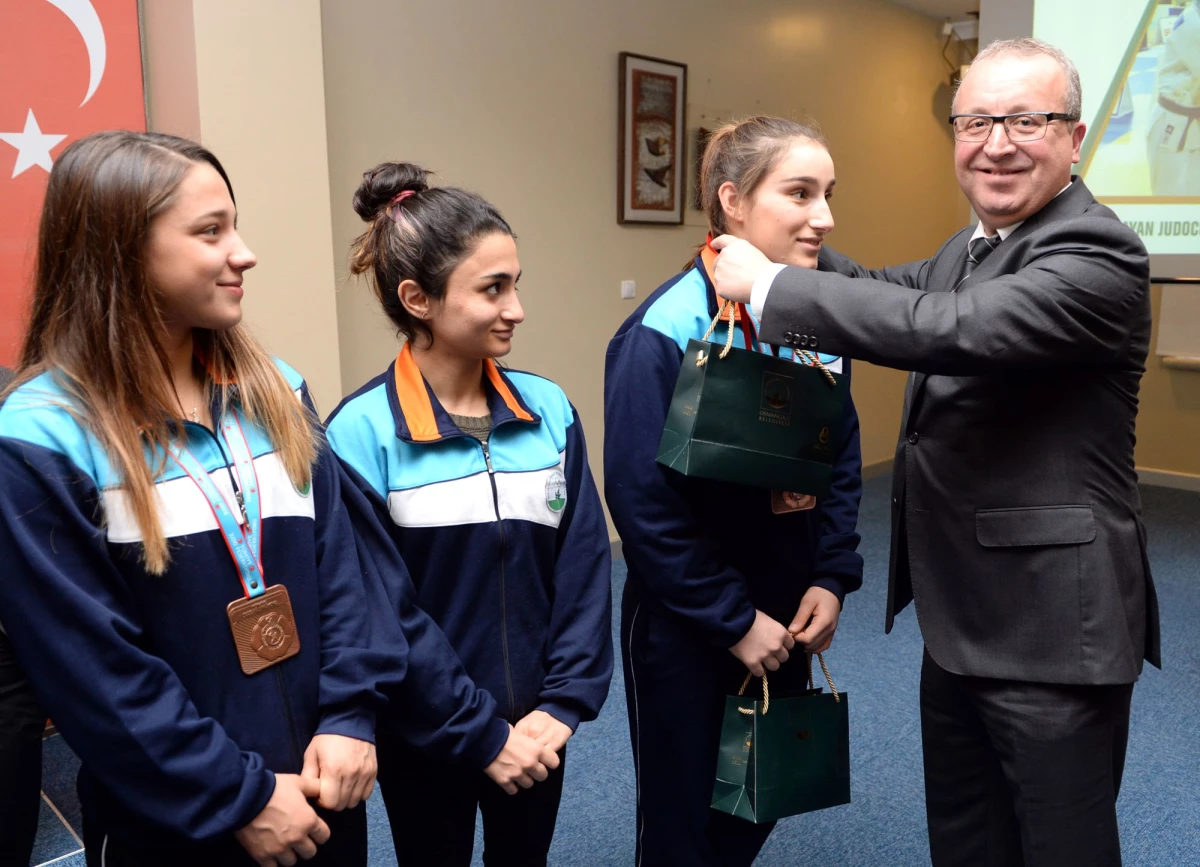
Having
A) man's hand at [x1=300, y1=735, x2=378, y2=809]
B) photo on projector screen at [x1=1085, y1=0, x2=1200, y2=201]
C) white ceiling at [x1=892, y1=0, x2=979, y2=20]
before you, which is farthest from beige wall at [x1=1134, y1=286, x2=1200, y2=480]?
man's hand at [x1=300, y1=735, x2=378, y2=809]

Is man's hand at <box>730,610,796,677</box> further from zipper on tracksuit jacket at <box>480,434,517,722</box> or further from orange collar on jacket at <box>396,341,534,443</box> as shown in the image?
orange collar on jacket at <box>396,341,534,443</box>

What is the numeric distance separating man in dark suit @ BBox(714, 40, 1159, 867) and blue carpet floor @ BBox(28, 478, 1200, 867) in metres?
0.91

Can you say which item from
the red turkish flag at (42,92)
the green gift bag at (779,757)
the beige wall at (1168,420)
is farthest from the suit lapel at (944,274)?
the beige wall at (1168,420)

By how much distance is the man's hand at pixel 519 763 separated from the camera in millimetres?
1347

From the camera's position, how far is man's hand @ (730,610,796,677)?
1571 mm

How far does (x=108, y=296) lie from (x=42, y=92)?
1977 mm

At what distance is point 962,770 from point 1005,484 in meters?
0.54

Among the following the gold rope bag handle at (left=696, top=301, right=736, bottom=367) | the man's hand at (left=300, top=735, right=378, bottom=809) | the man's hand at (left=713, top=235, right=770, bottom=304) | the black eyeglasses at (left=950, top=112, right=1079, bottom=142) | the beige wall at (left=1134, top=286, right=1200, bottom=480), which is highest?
the black eyeglasses at (left=950, top=112, right=1079, bottom=142)

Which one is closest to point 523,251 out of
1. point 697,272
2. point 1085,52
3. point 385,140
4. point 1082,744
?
point 385,140

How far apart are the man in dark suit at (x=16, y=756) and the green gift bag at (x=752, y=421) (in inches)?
35.1

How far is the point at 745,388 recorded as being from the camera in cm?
144

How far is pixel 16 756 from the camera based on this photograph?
1224 millimetres

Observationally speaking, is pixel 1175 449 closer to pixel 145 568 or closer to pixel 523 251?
pixel 523 251

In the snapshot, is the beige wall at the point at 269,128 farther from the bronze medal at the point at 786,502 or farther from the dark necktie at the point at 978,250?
the dark necktie at the point at 978,250
